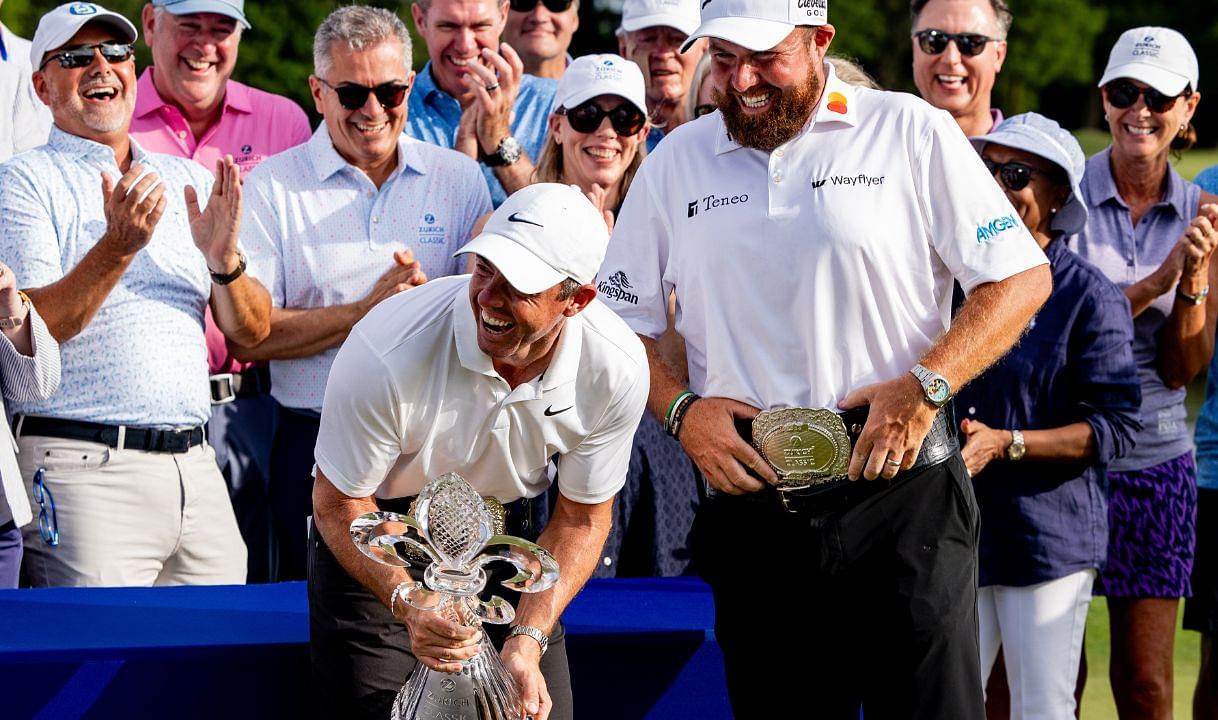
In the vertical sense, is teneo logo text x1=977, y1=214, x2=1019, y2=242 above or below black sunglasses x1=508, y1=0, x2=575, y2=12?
below

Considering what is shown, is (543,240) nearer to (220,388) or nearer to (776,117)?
(776,117)

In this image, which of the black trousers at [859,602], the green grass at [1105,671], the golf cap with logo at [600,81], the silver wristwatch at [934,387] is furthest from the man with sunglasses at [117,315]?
the green grass at [1105,671]

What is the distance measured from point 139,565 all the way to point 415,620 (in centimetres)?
199

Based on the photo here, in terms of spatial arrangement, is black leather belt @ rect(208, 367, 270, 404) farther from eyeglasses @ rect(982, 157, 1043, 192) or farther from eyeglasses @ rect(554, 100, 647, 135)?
eyeglasses @ rect(982, 157, 1043, 192)

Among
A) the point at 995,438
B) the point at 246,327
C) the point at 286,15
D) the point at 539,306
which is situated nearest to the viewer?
the point at 539,306

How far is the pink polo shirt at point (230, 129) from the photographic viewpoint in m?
5.23

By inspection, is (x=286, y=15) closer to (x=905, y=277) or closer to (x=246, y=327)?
(x=246, y=327)

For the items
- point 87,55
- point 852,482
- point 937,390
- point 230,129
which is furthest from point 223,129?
point 937,390

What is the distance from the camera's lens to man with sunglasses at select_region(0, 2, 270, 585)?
13.9 ft

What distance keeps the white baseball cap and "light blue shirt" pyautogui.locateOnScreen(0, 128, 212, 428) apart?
188cm

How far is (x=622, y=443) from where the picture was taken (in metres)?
3.27

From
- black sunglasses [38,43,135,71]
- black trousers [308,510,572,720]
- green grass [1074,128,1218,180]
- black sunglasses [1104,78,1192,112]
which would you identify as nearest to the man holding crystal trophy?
black trousers [308,510,572,720]

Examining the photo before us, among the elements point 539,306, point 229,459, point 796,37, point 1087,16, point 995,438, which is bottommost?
point 229,459

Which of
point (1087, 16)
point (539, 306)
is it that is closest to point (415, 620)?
point (539, 306)
